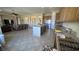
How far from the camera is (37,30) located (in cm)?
140

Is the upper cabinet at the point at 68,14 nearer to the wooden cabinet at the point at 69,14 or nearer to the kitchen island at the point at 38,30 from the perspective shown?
the wooden cabinet at the point at 69,14

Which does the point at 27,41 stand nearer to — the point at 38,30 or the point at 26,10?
the point at 38,30

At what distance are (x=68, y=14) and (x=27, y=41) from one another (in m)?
0.85


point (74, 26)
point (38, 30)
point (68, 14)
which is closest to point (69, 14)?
point (68, 14)

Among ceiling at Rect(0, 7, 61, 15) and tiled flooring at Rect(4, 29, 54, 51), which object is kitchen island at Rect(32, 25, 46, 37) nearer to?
tiled flooring at Rect(4, 29, 54, 51)

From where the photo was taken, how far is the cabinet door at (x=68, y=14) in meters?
1.29

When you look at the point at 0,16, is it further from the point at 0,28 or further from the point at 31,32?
the point at 31,32

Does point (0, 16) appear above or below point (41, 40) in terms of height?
above

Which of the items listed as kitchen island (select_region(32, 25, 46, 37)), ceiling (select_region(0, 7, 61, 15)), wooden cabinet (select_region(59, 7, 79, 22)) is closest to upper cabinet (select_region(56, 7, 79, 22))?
wooden cabinet (select_region(59, 7, 79, 22))

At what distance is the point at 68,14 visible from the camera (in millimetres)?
1369

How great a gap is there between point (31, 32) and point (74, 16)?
77cm

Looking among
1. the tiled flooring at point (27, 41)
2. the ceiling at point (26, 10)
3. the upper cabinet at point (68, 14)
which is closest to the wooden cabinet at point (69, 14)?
the upper cabinet at point (68, 14)

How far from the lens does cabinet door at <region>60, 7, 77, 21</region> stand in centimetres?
129
